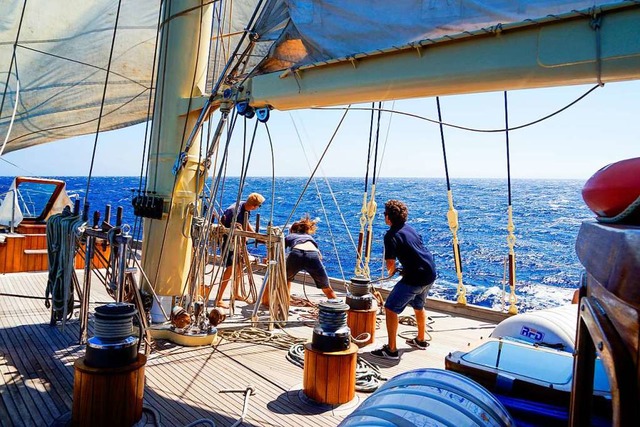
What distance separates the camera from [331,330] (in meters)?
3.42

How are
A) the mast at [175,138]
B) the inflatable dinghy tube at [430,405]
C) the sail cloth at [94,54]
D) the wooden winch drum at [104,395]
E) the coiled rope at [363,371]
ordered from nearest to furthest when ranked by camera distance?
the inflatable dinghy tube at [430,405]
the wooden winch drum at [104,395]
the sail cloth at [94,54]
the coiled rope at [363,371]
the mast at [175,138]

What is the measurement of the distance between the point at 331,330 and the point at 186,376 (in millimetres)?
1189

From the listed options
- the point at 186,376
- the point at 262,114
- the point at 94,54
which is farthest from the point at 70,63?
the point at 186,376

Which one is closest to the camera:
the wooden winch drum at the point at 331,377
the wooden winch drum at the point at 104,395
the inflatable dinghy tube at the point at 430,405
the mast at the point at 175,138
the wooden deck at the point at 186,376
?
the inflatable dinghy tube at the point at 430,405

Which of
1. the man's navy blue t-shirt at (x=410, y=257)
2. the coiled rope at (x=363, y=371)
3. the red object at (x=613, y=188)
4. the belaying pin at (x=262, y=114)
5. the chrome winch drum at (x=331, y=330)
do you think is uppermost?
the belaying pin at (x=262, y=114)

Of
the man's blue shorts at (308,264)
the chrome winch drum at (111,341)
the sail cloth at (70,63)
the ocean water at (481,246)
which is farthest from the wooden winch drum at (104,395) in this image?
the sail cloth at (70,63)

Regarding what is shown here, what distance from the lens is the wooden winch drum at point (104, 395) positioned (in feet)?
8.56

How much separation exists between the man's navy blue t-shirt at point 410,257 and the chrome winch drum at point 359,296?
0.66 metres

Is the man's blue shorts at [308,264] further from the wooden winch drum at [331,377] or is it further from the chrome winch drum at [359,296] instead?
the wooden winch drum at [331,377]

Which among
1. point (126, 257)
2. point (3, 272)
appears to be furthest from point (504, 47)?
point (3, 272)

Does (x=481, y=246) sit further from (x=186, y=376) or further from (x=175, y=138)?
(x=186, y=376)

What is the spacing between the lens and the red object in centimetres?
111

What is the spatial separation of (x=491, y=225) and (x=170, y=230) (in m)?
28.9

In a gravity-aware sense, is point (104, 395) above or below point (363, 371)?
above
